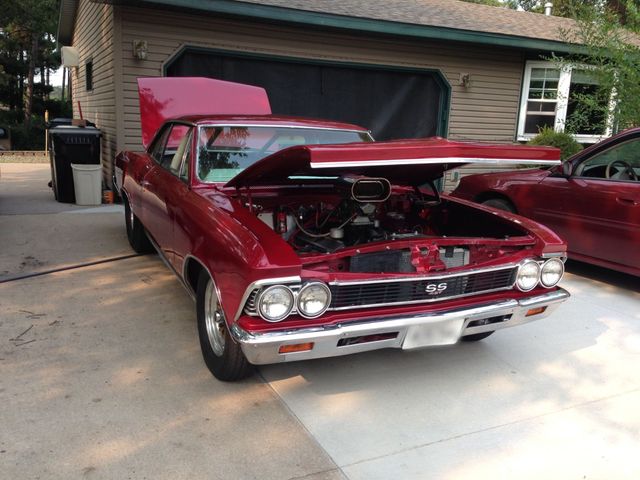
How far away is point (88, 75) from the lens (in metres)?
11.5

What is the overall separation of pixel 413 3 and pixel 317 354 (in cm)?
1081

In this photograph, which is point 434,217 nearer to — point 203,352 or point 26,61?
point 203,352

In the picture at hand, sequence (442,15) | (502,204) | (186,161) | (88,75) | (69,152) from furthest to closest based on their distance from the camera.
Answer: (88,75) → (442,15) → (69,152) → (502,204) → (186,161)

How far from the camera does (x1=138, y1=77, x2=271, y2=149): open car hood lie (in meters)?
6.06

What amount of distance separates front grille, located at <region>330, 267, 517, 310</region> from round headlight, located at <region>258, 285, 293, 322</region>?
0.25 m

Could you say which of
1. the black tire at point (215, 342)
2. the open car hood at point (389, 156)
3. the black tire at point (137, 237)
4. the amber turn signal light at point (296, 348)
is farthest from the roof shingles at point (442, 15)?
the amber turn signal light at point (296, 348)

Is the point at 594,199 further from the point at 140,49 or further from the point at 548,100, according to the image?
the point at 548,100

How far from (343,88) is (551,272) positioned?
690 centimetres

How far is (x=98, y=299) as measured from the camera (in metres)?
4.46

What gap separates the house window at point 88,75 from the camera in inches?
434

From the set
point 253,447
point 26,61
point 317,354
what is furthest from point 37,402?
point 26,61

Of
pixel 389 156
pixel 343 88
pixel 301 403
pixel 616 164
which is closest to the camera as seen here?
pixel 389 156

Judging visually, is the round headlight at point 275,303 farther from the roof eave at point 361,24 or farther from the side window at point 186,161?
the roof eave at point 361,24

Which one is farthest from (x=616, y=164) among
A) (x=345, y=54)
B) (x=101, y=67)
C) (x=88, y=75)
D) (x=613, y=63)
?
(x=88, y=75)
